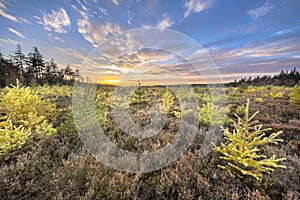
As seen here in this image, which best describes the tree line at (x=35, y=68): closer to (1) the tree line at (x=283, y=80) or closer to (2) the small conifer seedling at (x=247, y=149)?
(2) the small conifer seedling at (x=247, y=149)

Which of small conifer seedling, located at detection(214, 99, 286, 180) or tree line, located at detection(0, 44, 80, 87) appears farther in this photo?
tree line, located at detection(0, 44, 80, 87)

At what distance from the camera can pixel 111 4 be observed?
1192 cm

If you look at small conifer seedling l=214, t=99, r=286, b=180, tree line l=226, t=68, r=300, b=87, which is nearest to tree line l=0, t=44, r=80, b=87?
small conifer seedling l=214, t=99, r=286, b=180

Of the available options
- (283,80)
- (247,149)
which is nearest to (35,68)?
(247,149)

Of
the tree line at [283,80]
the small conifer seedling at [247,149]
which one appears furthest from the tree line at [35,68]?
the tree line at [283,80]

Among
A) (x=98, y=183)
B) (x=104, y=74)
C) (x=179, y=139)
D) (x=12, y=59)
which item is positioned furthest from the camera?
(x=12, y=59)

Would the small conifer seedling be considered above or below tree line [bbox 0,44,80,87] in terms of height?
below

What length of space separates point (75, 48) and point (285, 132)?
15.2 meters

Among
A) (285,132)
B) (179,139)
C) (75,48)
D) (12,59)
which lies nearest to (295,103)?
(285,132)

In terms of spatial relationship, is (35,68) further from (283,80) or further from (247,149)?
(283,80)

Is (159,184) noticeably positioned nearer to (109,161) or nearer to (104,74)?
(109,161)

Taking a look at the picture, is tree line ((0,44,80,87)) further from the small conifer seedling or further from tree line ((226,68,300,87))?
tree line ((226,68,300,87))

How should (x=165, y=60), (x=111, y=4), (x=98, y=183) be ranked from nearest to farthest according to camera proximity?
1. (x=98, y=183)
2. (x=165, y=60)
3. (x=111, y=4)

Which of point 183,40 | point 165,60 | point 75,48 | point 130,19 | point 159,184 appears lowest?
point 159,184
